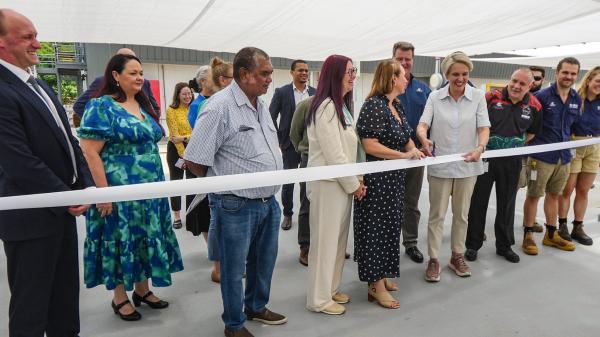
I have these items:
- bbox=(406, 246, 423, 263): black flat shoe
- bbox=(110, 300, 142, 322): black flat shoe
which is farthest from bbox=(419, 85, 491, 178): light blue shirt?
bbox=(110, 300, 142, 322): black flat shoe

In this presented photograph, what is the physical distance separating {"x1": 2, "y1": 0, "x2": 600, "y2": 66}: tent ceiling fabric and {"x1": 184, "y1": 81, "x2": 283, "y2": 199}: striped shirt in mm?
1813

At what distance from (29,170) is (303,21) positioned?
10.1 ft

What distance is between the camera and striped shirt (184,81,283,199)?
1749mm

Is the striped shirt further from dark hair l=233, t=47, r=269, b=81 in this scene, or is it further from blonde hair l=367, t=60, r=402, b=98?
blonde hair l=367, t=60, r=402, b=98

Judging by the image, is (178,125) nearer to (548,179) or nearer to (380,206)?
(380,206)

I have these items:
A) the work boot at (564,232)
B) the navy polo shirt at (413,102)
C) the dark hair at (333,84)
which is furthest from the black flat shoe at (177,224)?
the work boot at (564,232)

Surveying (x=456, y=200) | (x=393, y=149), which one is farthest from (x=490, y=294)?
(x=393, y=149)

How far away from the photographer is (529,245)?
328 cm

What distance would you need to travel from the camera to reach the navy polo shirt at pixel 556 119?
3221mm

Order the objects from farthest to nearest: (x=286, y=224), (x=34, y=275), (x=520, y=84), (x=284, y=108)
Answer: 1. (x=286, y=224)
2. (x=284, y=108)
3. (x=520, y=84)
4. (x=34, y=275)

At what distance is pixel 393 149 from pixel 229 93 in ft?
3.48

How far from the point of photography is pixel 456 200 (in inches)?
110

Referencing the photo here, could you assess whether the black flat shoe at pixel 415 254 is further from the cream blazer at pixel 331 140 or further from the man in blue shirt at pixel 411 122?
the cream blazer at pixel 331 140

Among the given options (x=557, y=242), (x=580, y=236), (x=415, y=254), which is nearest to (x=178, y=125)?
(x=415, y=254)
